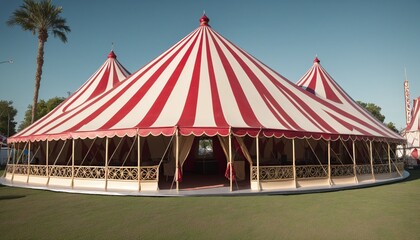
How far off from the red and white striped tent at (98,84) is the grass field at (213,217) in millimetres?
7919

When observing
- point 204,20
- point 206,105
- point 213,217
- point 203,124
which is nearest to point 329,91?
point 204,20

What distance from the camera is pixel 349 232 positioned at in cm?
502

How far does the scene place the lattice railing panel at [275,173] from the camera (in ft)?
31.8

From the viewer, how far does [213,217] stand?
614 cm

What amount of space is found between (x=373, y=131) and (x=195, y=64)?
8096 millimetres

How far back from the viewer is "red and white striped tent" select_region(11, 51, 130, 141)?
16.1m

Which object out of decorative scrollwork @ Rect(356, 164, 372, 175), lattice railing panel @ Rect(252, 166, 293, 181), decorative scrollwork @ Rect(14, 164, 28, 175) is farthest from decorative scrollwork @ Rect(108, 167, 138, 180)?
decorative scrollwork @ Rect(356, 164, 372, 175)

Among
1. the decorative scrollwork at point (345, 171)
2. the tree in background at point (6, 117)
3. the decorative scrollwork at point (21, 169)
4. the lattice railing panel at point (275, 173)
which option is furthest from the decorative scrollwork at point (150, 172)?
the tree in background at point (6, 117)

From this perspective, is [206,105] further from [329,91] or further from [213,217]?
[329,91]

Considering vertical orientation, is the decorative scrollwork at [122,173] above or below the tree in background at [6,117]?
below

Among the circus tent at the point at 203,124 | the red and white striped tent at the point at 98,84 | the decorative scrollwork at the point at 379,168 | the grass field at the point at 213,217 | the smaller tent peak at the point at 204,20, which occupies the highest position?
the smaller tent peak at the point at 204,20


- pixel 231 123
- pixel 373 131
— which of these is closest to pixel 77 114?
pixel 231 123

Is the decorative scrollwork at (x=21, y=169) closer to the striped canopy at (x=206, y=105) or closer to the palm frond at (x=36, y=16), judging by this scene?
the striped canopy at (x=206, y=105)

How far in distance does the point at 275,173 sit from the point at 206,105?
3125 millimetres
